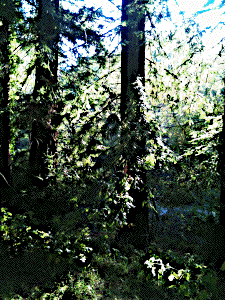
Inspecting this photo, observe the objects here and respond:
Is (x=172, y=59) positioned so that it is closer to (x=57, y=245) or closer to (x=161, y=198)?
(x=57, y=245)

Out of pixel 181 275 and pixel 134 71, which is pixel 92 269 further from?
pixel 134 71

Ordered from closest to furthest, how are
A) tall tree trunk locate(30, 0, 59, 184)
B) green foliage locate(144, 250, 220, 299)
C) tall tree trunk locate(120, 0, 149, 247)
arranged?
green foliage locate(144, 250, 220, 299), tall tree trunk locate(120, 0, 149, 247), tall tree trunk locate(30, 0, 59, 184)

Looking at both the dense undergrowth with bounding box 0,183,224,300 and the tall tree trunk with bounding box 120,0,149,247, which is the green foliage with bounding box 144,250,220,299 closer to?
the dense undergrowth with bounding box 0,183,224,300

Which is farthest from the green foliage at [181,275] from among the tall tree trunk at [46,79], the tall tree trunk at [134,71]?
the tall tree trunk at [46,79]

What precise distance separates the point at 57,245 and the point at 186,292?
2984mm

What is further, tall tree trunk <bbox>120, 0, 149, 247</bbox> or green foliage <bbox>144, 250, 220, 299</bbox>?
tall tree trunk <bbox>120, 0, 149, 247</bbox>

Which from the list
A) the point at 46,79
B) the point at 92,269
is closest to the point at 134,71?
the point at 46,79

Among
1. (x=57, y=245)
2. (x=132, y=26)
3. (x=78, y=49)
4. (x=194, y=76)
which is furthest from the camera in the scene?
(x=78, y=49)

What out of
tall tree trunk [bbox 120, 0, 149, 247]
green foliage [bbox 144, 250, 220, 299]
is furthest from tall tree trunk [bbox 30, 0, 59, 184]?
green foliage [bbox 144, 250, 220, 299]

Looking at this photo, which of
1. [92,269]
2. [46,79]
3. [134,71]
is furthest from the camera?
[46,79]

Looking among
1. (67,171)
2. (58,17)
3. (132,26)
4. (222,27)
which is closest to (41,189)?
(67,171)

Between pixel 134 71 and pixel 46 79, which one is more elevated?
pixel 46 79

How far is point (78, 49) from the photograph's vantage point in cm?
962

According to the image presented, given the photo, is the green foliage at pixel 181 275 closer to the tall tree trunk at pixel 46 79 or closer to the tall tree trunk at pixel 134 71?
the tall tree trunk at pixel 134 71
